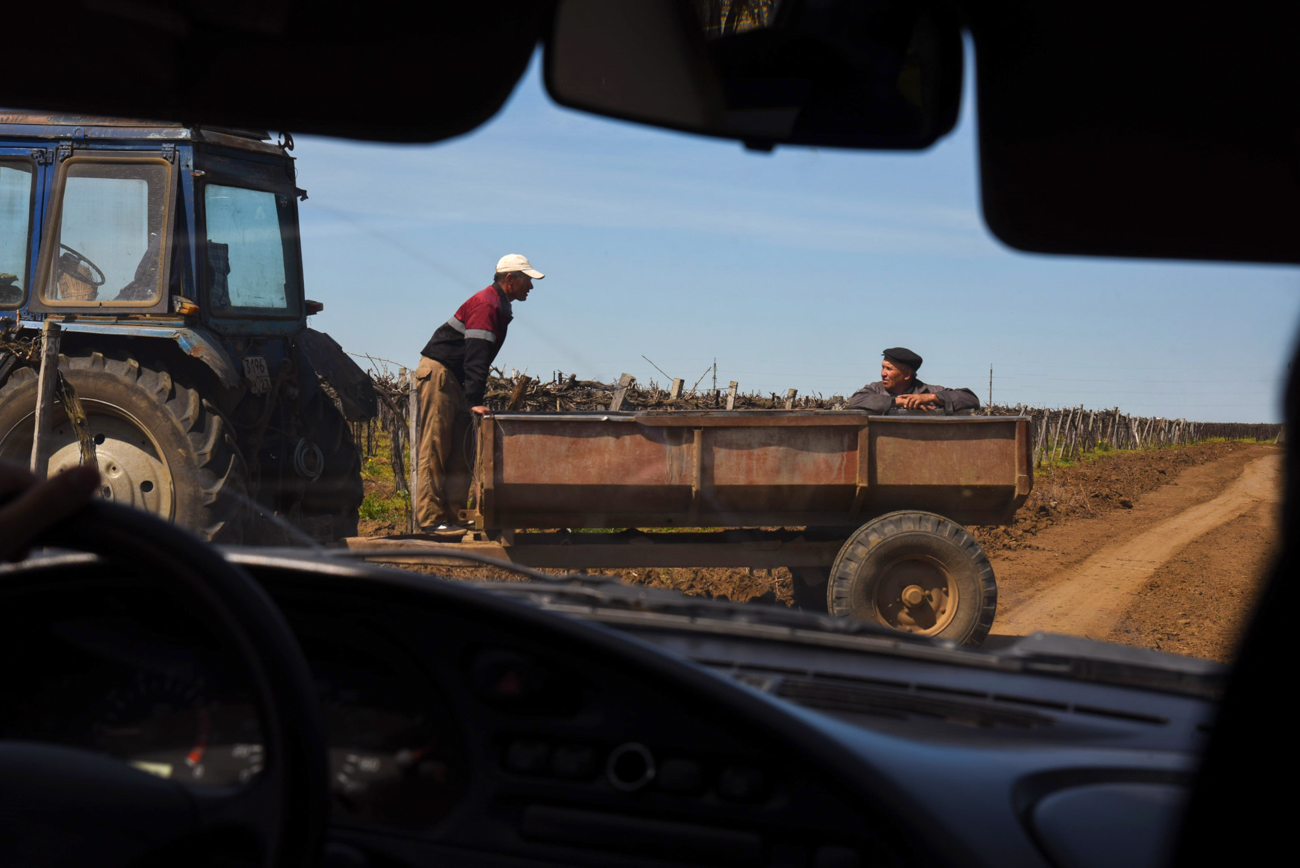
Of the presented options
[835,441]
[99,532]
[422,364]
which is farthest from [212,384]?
[99,532]

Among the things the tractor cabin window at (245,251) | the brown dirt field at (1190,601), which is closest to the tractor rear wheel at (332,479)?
the tractor cabin window at (245,251)

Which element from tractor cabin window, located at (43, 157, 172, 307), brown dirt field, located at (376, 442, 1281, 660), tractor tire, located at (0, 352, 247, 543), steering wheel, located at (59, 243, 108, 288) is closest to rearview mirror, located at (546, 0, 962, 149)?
brown dirt field, located at (376, 442, 1281, 660)

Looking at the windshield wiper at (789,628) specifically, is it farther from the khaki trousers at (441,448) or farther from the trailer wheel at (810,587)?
the khaki trousers at (441,448)

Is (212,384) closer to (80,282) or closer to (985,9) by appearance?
(80,282)

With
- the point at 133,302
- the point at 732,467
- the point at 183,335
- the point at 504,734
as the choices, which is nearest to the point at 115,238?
the point at 133,302

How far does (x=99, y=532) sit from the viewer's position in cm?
106

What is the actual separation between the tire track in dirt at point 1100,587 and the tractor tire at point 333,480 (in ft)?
13.9

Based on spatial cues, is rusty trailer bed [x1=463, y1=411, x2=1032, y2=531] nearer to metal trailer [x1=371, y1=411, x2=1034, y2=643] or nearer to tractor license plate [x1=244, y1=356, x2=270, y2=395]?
metal trailer [x1=371, y1=411, x2=1034, y2=643]

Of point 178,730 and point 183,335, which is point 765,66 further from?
point 183,335

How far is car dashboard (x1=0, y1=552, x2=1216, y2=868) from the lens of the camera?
1437 millimetres

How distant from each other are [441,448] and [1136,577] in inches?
234

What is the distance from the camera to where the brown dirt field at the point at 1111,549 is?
504 centimetres

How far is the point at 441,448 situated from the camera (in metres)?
6.75

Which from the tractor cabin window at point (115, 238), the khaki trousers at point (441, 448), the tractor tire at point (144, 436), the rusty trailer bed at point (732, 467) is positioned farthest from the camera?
the khaki trousers at point (441, 448)
